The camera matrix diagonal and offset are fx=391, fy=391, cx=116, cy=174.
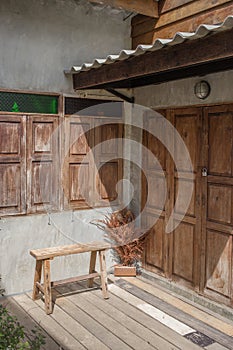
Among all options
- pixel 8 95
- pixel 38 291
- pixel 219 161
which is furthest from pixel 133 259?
pixel 8 95

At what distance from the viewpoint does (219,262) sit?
4.01 metres

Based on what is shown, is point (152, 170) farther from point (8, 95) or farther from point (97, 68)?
point (8, 95)

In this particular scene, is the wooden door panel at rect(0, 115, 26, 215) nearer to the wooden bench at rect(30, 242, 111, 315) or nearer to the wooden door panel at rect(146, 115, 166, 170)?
the wooden bench at rect(30, 242, 111, 315)

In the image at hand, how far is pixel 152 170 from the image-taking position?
16.2 feet

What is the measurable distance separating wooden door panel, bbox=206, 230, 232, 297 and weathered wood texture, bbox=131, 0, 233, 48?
2183 millimetres

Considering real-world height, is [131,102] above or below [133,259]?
above

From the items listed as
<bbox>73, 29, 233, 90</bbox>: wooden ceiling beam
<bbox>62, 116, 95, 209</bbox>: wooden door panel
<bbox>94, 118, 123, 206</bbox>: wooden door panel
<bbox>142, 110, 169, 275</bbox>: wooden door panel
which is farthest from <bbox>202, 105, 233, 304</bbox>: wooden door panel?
<bbox>62, 116, 95, 209</bbox>: wooden door panel

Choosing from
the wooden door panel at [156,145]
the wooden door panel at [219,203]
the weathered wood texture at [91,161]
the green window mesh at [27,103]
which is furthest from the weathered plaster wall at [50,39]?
the wooden door panel at [219,203]

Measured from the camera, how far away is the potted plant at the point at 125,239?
4984 millimetres

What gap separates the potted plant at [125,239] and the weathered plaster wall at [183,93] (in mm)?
1503

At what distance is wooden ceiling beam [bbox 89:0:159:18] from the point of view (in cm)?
430

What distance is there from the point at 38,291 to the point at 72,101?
7.29ft

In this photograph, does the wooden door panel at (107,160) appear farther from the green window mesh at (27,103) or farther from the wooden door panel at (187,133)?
the wooden door panel at (187,133)

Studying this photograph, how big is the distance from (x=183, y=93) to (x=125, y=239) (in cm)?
195
